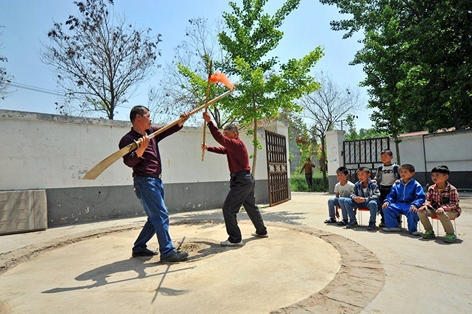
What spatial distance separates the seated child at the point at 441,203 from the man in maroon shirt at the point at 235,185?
2.37 m

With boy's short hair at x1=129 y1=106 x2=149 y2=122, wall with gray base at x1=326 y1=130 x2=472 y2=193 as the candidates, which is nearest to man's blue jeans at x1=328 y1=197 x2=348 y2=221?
boy's short hair at x1=129 y1=106 x2=149 y2=122

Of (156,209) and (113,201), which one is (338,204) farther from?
(113,201)

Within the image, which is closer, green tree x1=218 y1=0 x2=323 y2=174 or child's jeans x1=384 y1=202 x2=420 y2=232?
child's jeans x1=384 y1=202 x2=420 y2=232

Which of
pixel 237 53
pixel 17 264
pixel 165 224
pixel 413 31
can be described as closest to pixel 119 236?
pixel 17 264

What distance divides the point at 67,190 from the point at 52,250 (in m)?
2.71

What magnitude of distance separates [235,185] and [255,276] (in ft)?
5.45

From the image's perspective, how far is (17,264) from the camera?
153 inches

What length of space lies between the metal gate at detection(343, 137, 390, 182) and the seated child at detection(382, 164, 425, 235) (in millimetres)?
6197

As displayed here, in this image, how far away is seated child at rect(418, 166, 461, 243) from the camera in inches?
162

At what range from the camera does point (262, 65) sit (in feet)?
26.6

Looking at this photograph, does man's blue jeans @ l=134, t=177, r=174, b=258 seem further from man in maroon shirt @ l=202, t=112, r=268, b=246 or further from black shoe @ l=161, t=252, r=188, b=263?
man in maroon shirt @ l=202, t=112, r=268, b=246

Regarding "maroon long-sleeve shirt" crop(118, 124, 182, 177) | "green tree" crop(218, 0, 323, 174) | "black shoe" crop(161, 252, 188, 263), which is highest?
"green tree" crop(218, 0, 323, 174)

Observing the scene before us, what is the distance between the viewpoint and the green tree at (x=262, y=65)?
7453mm

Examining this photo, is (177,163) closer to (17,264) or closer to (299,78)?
(299,78)
